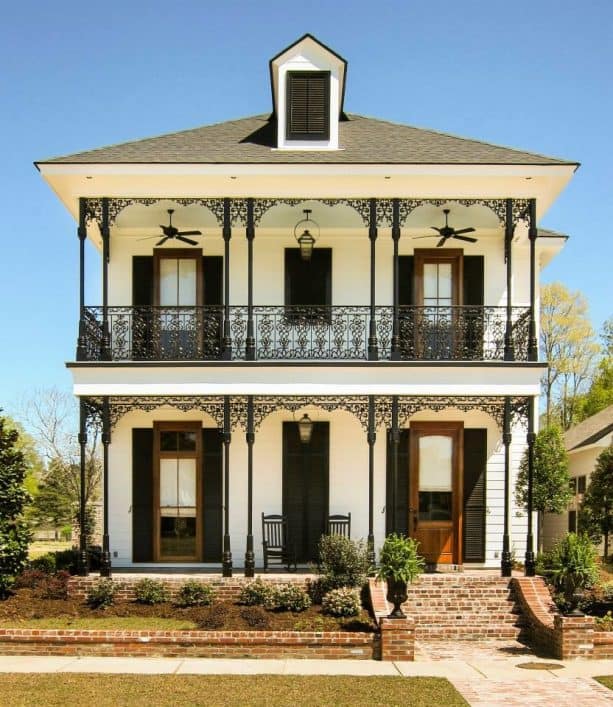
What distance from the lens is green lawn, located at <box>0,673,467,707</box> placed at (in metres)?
9.29

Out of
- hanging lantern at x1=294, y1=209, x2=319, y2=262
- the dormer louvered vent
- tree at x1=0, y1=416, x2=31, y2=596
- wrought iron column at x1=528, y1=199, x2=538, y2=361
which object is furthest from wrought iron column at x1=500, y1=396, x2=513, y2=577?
tree at x1=0, y1=416, x2=31, y2=596

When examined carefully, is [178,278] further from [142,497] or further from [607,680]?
[607,680]

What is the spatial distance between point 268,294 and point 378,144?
3368mm

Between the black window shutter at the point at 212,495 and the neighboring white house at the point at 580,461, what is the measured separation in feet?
37.0

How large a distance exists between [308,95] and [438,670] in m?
9.95

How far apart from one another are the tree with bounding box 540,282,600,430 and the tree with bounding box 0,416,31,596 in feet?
88.2

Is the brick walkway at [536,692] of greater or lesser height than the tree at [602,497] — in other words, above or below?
below

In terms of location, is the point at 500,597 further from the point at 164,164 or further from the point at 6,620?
the point at 164,164

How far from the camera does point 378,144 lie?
15594mm

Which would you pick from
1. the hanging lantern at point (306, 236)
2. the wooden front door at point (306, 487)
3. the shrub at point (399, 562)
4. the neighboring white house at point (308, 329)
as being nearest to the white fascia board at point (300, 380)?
the neighboring white house at point (308, 329)

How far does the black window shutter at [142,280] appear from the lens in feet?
53.7

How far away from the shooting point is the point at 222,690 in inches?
385

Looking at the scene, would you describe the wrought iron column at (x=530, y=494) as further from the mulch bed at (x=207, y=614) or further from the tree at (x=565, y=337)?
the tree at (x=565, y=337)

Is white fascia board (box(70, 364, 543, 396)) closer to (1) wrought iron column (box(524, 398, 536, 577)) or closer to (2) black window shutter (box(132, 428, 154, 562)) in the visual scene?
(1) wrought iron column (box(524, 398, 536, 577))
